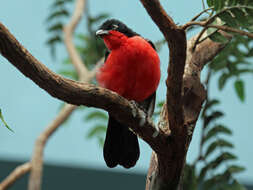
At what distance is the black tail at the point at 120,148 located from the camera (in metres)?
2.37

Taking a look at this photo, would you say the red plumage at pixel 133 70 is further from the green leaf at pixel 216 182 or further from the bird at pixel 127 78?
the green leaf at pixel 216 182

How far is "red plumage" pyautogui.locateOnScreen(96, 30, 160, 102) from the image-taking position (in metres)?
2.32

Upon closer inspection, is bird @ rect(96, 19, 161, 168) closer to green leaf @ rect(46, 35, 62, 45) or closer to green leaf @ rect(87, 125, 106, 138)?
green leaf @ rect(87, 125, 106, 138)

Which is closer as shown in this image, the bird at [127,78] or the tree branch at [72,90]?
the tree branch at [72,90]

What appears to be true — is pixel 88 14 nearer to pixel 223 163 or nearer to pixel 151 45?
pixel 151 45

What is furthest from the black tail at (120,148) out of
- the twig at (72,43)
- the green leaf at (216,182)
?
the twig at (72,43)

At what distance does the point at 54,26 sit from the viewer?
14.5 ft

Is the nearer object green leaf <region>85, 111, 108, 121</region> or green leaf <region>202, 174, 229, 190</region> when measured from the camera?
green leaf <region>202, 174, 229, 190</region>

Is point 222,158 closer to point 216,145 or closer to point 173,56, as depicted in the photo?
point 216,145

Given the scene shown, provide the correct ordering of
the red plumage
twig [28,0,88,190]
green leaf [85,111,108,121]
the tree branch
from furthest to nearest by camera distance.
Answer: green leaf [85,111,108,121], twig [28,0,88,190], the red plumage, the tree branch

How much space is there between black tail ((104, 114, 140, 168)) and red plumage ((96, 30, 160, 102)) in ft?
0.87

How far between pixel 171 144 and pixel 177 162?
0.14 meters

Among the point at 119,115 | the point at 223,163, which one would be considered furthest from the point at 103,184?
the point at 119,115

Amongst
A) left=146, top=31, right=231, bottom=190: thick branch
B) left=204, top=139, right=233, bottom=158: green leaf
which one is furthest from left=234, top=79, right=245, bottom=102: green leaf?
left=146, top=31, right=231, bottom=190: thick branch
